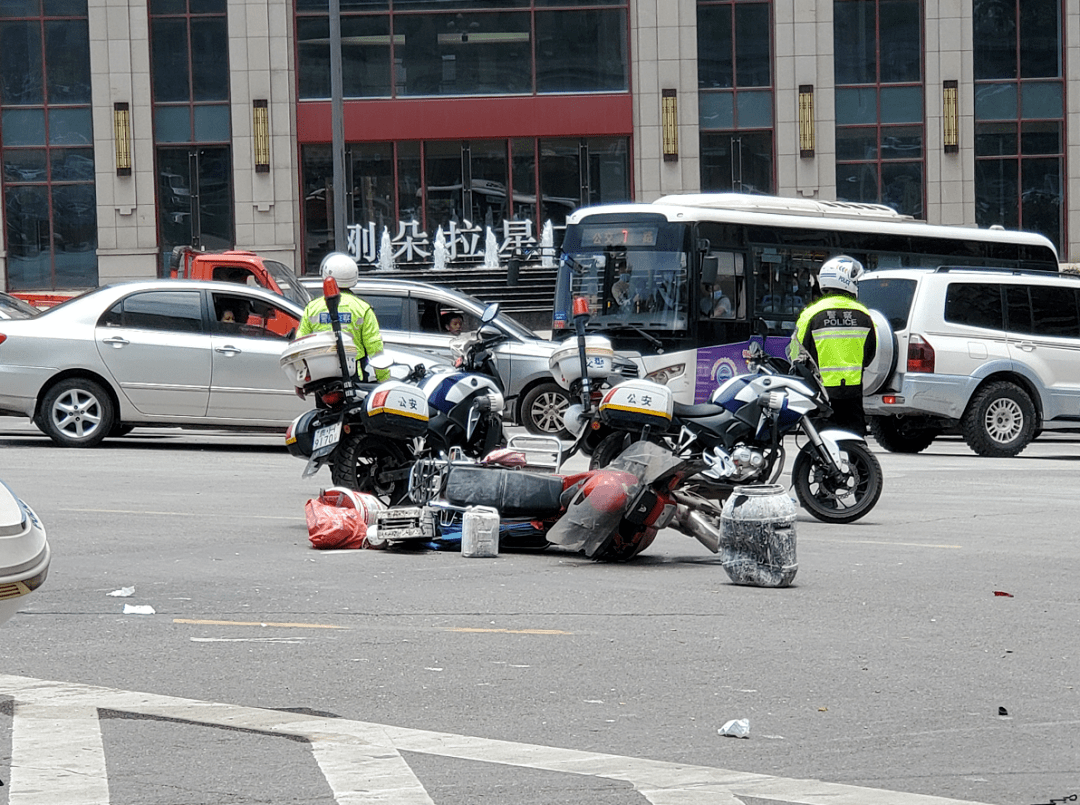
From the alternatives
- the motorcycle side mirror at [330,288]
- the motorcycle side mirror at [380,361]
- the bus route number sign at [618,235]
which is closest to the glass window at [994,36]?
the bus route number sign at [618,235]

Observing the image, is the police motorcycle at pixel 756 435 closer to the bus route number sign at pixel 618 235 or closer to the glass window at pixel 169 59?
the bus route number sign at pixel 618 235

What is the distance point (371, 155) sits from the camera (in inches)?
1721

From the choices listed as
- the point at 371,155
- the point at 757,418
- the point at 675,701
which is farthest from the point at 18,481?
the point at 371,155

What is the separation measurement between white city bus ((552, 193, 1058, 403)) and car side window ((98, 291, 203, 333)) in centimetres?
519

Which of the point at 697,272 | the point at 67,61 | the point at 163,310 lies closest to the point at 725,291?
the point at 697,272

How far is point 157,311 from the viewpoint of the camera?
17750 millimetres

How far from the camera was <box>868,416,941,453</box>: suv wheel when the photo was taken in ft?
62.6

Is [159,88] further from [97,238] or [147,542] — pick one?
[147,542]

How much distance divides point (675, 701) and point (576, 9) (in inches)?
1540

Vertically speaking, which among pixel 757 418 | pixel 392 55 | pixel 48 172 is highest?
pixel 392 55

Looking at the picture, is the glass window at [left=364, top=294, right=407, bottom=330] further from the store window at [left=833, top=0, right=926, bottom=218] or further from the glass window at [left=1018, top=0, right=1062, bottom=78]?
the glass window at [left=1018, top=0, right=1062, bottom=78]

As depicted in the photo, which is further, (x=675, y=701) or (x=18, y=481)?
(x=18, y=481)

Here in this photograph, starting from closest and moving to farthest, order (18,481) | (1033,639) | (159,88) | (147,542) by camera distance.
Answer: (1033,639) < (147,542) < (18,481) < (159,88)

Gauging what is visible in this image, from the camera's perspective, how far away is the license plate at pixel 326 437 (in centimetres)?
1198
